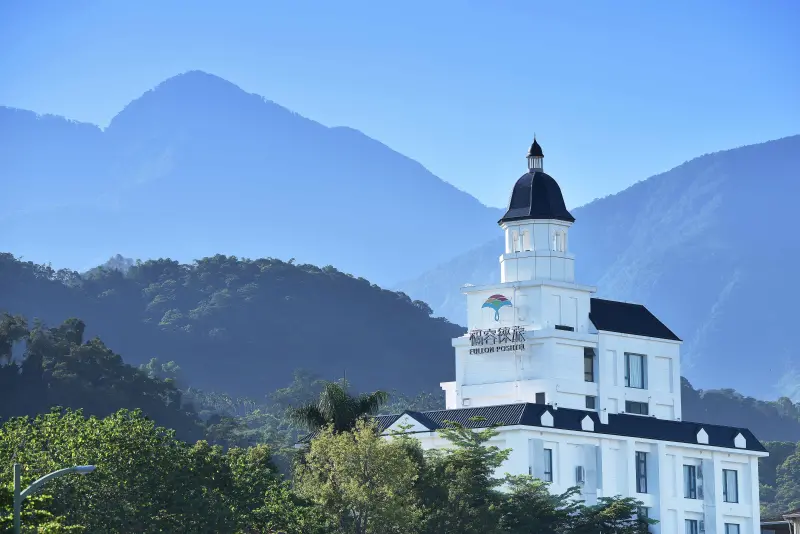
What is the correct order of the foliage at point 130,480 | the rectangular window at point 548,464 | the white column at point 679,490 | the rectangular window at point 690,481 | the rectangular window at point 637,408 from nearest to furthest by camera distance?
the foliage at point 130,480
the rectangular window at point 548,464
the white column at point 679,490
the rectangular window at point 690,481
the rectangular window at point 637,408

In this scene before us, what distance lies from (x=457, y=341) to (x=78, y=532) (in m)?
61.0

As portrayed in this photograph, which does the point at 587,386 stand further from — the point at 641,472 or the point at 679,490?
the point at 679,490

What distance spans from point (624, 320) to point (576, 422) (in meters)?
13.3

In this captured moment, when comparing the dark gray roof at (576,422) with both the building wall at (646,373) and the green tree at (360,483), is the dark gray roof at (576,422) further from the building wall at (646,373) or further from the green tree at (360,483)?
the green tree at (360,483)

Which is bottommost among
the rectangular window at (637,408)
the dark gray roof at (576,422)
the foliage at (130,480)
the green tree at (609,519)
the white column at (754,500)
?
the foliage at (130,480)

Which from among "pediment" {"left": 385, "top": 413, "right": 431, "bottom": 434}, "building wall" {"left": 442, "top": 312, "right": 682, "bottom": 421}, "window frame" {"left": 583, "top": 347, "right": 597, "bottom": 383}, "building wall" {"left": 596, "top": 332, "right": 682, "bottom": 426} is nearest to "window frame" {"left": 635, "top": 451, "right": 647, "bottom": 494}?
"building wall" {"left": 442, "top": 312, "right": 682, "bottom": 421}

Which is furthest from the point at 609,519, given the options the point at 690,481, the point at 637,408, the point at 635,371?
the point at 635,371

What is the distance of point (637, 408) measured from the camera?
12619 cm

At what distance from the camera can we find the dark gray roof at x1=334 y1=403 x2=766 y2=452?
376 feet

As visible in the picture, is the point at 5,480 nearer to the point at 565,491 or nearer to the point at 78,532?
the point at 78,532

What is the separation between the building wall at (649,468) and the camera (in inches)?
4476

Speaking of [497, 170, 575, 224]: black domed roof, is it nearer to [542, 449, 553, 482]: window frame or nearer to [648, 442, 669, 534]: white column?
[648, 442, 669, 534]: white column

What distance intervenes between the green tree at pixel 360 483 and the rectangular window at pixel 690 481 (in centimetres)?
3390

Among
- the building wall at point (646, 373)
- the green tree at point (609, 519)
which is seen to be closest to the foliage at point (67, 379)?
the building wall at point (646, 373)
